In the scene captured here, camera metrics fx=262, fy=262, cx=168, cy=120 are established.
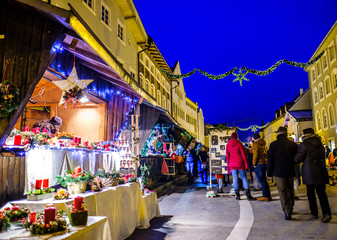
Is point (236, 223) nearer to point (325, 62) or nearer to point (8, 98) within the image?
point (8, 98)

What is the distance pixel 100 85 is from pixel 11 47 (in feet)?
14.8

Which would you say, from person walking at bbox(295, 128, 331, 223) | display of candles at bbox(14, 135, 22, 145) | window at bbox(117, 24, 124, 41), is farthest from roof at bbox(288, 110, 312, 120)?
display of candles at bbox(14, 135, 22, 145)

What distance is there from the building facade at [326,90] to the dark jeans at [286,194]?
76.9 ft

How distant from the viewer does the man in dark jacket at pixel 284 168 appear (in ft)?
20.1

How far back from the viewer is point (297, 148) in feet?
21.0

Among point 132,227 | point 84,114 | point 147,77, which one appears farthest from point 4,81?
point 147,77

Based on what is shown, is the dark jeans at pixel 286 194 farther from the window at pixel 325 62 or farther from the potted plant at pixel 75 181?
the window at pixel 325 62

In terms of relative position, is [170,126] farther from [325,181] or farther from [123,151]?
[325,181]

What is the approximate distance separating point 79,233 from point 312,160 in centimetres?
527

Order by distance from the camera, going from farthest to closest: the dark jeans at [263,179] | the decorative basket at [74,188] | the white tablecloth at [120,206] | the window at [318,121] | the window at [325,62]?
1. the window at [318,121]
2. the window at [325,62]
3. the dark jeans at [263,179]
4. the decorative basket at [74,188]
5. the white tablecloth at [120,206]

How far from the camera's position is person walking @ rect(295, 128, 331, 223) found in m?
5.72

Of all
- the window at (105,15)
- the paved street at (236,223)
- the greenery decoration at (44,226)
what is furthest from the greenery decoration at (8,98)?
the window at (105,15)

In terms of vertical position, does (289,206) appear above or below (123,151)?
below

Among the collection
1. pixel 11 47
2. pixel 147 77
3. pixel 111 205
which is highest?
pixel 147 77
